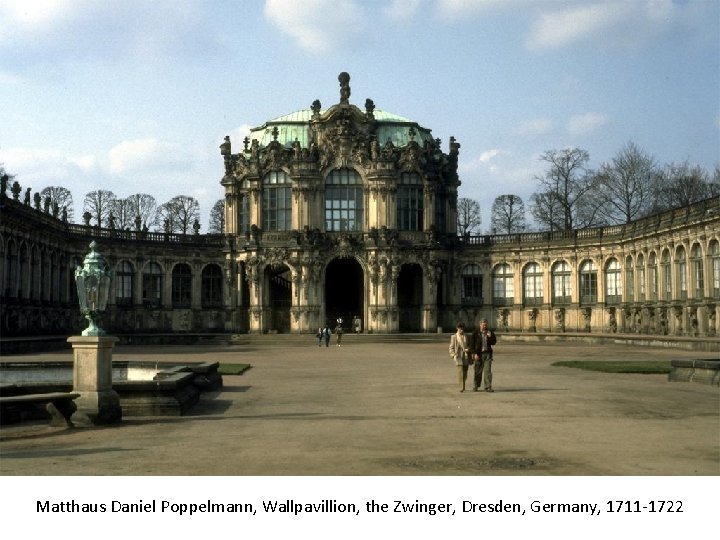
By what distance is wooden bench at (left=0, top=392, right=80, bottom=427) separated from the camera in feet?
64.4

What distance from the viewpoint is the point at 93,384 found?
66.4 feet

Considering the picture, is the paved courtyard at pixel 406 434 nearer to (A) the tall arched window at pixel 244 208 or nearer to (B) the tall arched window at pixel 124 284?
(B) the tall arched window at pixel 124 284

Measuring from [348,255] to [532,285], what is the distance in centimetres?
1611

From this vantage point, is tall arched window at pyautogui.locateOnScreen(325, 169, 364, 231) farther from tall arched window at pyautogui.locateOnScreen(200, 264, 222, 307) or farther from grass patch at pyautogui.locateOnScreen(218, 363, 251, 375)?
grass patch at pyautogui.locateOnScreen(218, 363, 251, 375)

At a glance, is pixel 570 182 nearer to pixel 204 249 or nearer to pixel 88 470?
pixel 204 249

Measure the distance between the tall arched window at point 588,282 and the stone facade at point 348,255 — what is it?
92mm

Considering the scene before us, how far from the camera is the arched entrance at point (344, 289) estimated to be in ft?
277

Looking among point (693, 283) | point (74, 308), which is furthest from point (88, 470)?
point (74, 308)

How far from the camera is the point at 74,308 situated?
74.4 m

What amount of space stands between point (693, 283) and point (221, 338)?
112 feet

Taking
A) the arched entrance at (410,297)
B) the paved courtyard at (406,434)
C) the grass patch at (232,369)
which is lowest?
the paved courtyard at (406,434)

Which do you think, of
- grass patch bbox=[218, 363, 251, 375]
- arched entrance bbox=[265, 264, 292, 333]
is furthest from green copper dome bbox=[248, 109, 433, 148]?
grass patch bbox=[218, 363, 251, 375]

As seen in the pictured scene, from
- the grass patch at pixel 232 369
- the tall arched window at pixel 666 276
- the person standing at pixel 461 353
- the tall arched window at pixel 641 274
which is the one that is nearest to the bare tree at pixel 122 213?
the tall arched window at pixel 641 274

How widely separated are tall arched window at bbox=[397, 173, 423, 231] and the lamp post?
6007 cm
